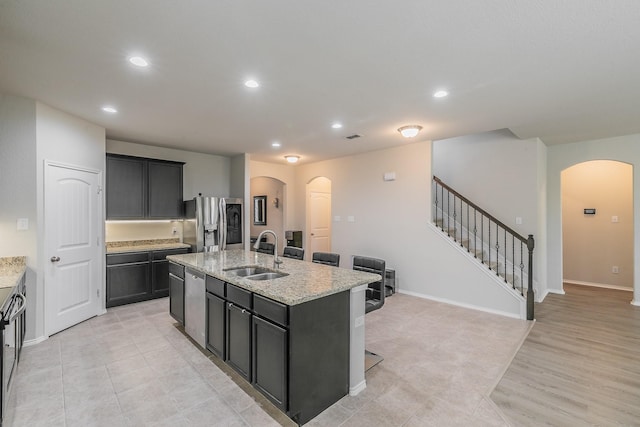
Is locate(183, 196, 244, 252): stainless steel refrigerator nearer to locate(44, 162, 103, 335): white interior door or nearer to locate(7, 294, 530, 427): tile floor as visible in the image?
locate(44, 162, 103, 335): white interior door

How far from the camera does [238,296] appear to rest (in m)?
2.45

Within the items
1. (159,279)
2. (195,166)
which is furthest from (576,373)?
(195,166)

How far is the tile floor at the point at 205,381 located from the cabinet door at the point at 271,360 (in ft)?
0.59

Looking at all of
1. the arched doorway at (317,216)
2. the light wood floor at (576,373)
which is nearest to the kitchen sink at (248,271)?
the light wood floor at (576,373)

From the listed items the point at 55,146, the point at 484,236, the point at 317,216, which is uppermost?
the point at 55,146

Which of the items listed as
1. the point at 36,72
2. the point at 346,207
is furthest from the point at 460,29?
the point at 346,207

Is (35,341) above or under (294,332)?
under

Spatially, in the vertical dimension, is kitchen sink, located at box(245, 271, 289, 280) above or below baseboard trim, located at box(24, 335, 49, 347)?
above

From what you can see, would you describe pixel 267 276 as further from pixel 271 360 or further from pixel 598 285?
pixel 598 285

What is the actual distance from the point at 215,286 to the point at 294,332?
1.14m

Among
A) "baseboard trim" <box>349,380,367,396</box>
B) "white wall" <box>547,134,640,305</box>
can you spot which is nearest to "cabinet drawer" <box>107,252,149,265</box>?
"baseboard trim" <box>349,380,367,396</box>

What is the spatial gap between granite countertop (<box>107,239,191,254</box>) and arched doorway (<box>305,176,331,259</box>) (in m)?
3.04

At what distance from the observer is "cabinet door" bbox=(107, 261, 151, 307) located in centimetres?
443

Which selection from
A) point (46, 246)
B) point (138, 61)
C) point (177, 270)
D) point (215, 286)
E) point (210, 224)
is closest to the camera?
point (138, 61)
